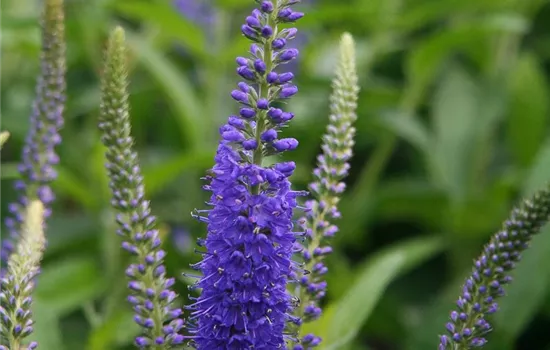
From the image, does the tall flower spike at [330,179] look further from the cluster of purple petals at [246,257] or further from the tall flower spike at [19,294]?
the tall flower spike at [19,294]

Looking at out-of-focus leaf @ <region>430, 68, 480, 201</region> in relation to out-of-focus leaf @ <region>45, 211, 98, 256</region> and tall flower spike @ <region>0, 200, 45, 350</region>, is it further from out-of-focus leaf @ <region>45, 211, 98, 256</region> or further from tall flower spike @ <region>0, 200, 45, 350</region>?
tall flower spike @ <region>0, 200, 45, 350</region>

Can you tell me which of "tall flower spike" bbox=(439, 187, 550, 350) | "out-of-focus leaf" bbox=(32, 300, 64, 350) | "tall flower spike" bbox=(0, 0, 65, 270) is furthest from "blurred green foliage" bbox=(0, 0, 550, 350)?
"tall flower spike" bbox=(439, 187, 550, 350)

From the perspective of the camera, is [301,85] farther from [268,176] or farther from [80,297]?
[268,176]

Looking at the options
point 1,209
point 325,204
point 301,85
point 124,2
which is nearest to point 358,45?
point 301,85

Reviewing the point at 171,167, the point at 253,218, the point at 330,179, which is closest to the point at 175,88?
the point at 171,167

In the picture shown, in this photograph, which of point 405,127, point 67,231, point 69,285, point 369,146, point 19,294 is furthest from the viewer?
point 369,146

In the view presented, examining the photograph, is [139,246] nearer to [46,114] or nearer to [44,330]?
[46,114]

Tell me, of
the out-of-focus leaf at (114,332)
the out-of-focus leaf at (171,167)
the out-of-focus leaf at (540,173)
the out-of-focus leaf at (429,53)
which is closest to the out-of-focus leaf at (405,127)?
the out-of-focus leaf at (429,53)
